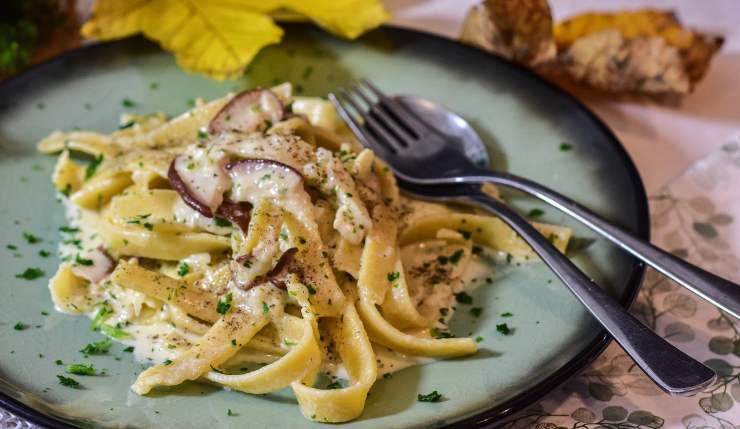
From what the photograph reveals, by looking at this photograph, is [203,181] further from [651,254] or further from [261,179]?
[651,254]

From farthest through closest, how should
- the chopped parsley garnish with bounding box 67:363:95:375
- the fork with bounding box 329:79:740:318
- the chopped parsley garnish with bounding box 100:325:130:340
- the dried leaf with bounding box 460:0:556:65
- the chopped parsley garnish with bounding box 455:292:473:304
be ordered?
the dried leaf with bounding box 460:0:556:65 → the chopped parsley garnish with bounding box 455:292:473:304 → the chopped parsley garnish with bounding box 100:325:130:340 → the fork with bounding box 329:79:740:318 → the chopped parsley garnish with bounding box 67:363:95:375

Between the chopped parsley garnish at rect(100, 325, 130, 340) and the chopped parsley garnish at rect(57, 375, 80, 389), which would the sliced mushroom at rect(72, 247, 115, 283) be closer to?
the chopped parsley garnish at rect(100, 325, 130, 340)

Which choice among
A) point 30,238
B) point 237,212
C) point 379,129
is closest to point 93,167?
point 30,238

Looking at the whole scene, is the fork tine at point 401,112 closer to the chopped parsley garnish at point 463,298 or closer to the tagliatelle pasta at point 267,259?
the tagliatelle pasta at point 267,259

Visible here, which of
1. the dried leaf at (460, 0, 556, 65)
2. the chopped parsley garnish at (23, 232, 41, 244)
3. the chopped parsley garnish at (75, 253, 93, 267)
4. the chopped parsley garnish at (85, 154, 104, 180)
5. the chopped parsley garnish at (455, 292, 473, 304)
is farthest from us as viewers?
the dried leaf at (460, 0, 556, 65)

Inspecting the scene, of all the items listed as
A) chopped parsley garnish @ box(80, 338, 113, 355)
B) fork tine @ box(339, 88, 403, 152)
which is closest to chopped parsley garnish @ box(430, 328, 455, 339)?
fork tine @ box(339, 88, 403, 152)

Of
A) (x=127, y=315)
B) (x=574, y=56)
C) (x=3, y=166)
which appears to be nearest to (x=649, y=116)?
(x=574, y=56)
